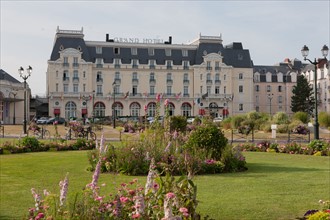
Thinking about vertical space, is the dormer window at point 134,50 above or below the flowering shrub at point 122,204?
above

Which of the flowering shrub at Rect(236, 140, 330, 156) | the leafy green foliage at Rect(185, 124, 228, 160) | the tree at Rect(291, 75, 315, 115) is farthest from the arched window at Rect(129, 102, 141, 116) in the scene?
the leafy green foliage at Rect(185, 124, 228, 160)

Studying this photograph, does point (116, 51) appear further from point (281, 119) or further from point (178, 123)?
point (178, 123)

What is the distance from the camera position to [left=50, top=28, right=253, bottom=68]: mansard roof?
7600 cm

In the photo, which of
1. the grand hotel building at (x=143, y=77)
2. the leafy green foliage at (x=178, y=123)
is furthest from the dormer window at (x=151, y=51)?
the leafy green foliage at (x=178, y=123)

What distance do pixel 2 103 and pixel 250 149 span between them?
164ft

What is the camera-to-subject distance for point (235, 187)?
10.1 metres

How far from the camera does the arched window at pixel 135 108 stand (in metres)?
79.0

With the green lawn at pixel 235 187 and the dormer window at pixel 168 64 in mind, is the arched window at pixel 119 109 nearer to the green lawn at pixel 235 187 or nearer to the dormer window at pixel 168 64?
the dormer window at pixel 168 64

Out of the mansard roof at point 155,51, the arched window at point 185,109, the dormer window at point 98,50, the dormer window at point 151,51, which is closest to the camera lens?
the mansard roof at point 155,51

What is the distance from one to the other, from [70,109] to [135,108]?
11.0 m

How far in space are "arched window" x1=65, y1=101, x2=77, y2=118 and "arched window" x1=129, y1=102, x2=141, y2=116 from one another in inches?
372

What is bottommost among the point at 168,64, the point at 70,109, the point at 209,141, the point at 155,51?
the point at 209,141

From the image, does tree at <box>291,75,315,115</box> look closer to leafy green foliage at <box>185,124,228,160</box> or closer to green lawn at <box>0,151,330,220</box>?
green lawn at <box>0,151,330,220</box>

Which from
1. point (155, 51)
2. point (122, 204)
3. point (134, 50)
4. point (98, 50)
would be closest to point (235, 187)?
point (122, 204)
